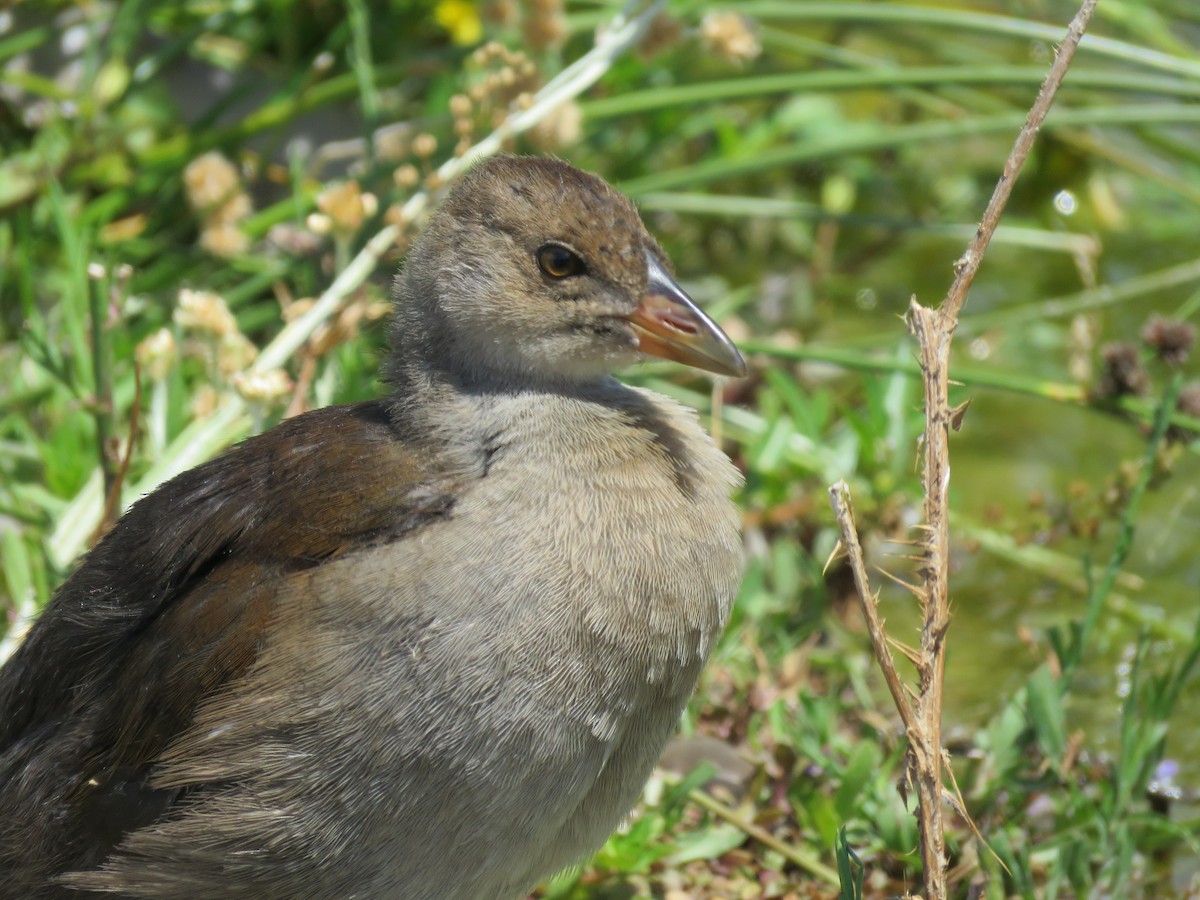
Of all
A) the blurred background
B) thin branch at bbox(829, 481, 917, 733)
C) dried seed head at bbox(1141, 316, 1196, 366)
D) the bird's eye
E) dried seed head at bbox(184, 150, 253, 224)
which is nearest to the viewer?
thin branch at bbox(829, 481, 917, 733)

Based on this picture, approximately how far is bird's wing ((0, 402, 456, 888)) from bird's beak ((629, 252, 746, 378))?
0.46 meters

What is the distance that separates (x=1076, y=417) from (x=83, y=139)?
3.05m

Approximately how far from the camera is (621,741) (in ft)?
8.32

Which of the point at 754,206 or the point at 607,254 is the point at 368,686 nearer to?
the point at 607,254

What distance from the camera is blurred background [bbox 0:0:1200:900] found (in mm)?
3086

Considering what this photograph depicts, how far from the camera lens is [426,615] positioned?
2.38 metres

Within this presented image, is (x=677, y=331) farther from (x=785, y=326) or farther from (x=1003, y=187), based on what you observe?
(x=785, y=326)

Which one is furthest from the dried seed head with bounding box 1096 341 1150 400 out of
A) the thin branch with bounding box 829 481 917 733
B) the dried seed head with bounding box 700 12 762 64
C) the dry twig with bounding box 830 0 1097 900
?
the thin branch with bounding box 829 481 917 733

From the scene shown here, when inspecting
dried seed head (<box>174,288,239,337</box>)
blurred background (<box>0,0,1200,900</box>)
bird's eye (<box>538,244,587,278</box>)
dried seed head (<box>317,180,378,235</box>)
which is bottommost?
blurred background (<box>0,0,1200,900</box>)

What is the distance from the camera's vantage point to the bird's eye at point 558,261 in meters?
Answer: 2.73

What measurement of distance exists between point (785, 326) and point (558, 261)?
7.97 ft

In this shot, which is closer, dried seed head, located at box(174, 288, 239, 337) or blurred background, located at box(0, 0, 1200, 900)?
blurred background, located at box(0, 0, 1200, 900)

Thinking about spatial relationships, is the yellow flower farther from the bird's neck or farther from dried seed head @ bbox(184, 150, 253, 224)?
the bird's neck

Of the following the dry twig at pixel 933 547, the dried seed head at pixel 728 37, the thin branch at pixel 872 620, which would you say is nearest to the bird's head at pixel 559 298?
the dry twig at pixel 933 547
